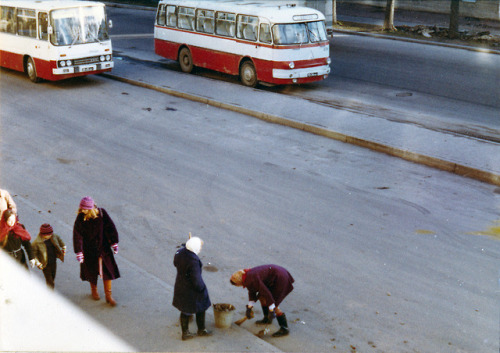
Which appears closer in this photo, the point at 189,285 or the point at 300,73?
the point at 189,285

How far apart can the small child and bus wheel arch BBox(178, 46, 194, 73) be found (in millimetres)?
15622

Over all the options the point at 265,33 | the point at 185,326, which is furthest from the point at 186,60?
the point at 185,326

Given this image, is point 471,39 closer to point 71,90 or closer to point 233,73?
point 233,73

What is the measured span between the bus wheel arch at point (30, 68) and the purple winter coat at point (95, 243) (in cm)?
1472

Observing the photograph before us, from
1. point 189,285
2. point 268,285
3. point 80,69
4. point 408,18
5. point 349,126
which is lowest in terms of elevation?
point 268,285

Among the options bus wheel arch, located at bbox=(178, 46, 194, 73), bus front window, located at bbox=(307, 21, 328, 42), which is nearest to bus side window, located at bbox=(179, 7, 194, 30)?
bus wheel arch, located at bbox=(178, 46, 194, 73)

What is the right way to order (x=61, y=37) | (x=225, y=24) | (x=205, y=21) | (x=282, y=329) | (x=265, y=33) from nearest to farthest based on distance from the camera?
(x=282, y=329) → (x=265, y=33) → (x=61, y=37) → (x=225, y=24) → (x=205, y=21)

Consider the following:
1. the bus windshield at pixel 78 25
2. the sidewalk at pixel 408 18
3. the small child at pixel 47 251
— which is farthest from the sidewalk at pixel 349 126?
the sidewalk at pixel 408 18

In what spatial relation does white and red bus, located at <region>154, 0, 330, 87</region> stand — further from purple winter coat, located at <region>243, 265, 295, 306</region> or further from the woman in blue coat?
the woman in blue coat

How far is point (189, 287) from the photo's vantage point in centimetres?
780

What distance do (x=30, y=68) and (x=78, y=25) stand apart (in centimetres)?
250

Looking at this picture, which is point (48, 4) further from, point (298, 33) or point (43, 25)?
point (298, 33)

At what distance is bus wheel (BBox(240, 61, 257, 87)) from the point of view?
837 inches

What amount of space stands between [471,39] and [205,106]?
1570 cm
